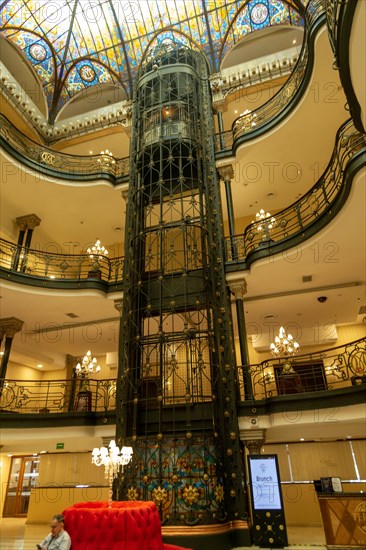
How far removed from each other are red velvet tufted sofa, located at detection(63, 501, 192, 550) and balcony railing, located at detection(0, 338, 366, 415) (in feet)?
10.4

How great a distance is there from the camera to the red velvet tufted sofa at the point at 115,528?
4500 millimetres

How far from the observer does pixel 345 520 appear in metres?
6.68

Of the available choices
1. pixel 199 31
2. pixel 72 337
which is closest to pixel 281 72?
pixel 199 31

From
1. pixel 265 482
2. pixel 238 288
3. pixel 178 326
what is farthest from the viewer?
pixel 178 326

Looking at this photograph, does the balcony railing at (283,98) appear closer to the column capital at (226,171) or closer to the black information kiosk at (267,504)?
→ the column capital at (226,171)

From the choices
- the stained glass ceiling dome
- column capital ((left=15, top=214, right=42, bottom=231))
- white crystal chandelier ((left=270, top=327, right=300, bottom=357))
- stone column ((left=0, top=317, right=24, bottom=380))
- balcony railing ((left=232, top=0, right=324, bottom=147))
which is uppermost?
the stained glass ceiling dome

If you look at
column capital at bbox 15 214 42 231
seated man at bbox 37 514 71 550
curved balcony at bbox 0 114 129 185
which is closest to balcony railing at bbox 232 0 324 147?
curved balcony at bbox 0 114 129 185

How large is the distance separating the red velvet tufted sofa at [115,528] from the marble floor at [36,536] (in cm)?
323

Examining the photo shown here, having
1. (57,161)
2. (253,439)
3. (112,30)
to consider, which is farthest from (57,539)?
(112,30)

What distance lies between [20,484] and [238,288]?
37.8ft

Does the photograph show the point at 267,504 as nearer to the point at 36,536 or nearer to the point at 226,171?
the point at 36,536

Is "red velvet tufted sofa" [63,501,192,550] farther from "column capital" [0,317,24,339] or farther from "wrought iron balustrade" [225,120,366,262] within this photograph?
"column capital" [0,317,24,339]

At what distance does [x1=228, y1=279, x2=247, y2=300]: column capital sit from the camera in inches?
397

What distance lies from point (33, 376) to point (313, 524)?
12.1 metres
